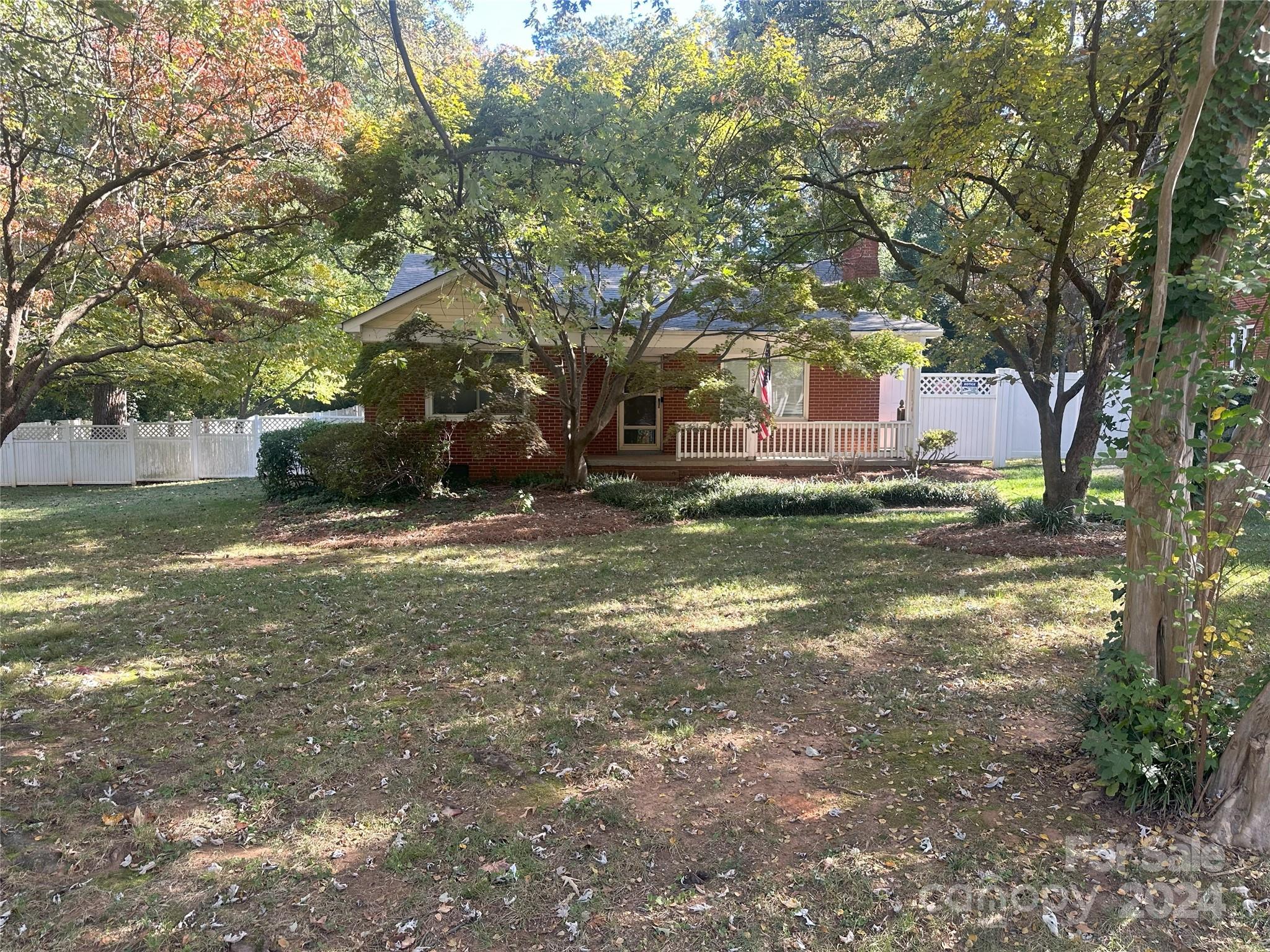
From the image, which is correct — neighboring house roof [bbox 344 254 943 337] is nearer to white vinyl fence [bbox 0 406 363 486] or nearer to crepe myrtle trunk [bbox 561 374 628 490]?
crepe myrtle trunk [bbox 561 374 628 490]

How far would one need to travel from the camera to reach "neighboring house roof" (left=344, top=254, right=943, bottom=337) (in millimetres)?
14297

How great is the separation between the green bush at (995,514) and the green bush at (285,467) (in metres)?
10.8

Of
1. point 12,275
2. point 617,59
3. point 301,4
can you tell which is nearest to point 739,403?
point 617,59

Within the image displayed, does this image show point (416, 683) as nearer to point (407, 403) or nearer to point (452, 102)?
point (452, 102)

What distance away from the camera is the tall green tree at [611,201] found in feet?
26.2

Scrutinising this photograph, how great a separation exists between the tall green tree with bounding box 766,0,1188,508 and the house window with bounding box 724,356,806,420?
5454 mm

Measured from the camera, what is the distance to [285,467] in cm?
1439

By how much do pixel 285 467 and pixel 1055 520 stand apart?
12.4 metres

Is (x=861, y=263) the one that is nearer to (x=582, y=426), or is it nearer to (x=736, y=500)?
(x=736, y=500)

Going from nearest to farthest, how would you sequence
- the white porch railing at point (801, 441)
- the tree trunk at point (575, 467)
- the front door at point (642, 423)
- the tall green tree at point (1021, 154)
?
the tall green tree at point (1021, 154) → the tree trunk at point (575, 467) → the white porch railing at point (801, 441) → the front door at point (642, 423)

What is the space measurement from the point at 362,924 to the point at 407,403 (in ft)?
43.8

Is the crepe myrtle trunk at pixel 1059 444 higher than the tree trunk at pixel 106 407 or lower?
lower

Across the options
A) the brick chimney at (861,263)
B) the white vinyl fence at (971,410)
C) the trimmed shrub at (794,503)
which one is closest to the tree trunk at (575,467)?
the trimmed shrub at (794,503)

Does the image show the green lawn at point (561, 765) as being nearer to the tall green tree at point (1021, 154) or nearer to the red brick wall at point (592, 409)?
the tall green tree at point (1021, 154)
